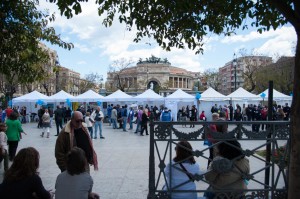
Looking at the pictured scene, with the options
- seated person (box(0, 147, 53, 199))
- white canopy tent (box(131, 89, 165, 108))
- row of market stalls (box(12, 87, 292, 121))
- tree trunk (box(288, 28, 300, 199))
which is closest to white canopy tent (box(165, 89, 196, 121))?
row of market stalls (box(12, 87, 292, 121))

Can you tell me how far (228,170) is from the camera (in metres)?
4.08

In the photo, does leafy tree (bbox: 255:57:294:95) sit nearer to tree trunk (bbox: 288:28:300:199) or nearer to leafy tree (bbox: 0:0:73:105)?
leafy tree (bbox: 0:0:73:105)

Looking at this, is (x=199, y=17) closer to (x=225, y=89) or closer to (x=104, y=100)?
(x=104, y=100)

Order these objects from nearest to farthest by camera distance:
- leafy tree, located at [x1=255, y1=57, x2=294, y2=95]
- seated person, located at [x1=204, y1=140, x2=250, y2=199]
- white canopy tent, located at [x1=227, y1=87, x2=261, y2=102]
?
seated person, located at [x1=204, y1=140, x2=250, y2=199], white canopy tent, located at [x1=227, y1=87, x2=261, y2=102], leafy tree, located at [x1=255, y1=57, x2=294, y2=95]

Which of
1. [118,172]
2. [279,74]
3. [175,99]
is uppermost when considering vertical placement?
[279,74]

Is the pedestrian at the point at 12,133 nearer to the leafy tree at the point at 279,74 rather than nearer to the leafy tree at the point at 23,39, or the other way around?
the leafy tree at the point at 23,39

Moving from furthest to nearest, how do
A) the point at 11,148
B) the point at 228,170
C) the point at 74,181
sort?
the point at 11,148 → the point at 228,170 → the point at 74,181

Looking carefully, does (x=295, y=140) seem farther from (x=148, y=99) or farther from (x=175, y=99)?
(x=148, y=99)

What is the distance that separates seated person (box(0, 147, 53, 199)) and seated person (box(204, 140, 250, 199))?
6.88 feet

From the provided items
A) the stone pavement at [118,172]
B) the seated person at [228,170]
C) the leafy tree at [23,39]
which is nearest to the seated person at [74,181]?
the seated person at [228,170]

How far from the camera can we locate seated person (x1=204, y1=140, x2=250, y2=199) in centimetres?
406

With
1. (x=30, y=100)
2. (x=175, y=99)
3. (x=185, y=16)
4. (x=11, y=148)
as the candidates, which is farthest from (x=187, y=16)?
(x=30, y=100)

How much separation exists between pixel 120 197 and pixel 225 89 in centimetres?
13950

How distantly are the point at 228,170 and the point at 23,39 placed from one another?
5292 mm
